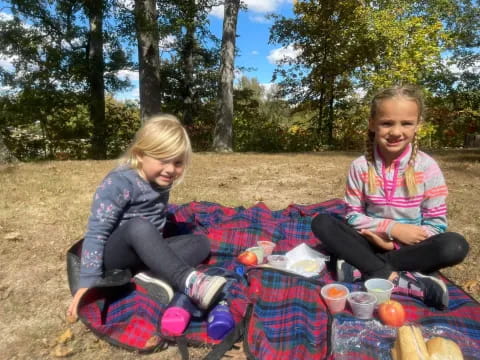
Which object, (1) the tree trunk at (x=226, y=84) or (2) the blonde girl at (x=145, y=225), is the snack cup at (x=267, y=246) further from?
(1) the tree trunk at (x=226, y=84)

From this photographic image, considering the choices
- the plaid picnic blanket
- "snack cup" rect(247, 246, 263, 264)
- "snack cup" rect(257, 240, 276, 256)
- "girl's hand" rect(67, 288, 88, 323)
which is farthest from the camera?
"snack cup" rect(257, 240, 276, 256)

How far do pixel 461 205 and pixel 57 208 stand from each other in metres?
4.58

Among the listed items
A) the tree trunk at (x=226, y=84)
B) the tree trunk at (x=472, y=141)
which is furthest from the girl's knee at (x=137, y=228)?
the tree trunk at (x=472, y=141)

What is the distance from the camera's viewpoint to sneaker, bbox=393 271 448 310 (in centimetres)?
218

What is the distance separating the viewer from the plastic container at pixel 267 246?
9.77ft

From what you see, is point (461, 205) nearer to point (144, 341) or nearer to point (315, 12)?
point (144, 341)

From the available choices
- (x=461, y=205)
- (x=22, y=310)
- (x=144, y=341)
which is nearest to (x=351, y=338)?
(x=144, y=341)

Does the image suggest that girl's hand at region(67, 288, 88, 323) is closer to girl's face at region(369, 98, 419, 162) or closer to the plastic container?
the plastic container

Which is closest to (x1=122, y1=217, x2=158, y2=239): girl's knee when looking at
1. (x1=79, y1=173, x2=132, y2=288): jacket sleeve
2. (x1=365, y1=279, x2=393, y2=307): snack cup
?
(x1=79, y1=173, x2=132, y2=288): jacket sleeve

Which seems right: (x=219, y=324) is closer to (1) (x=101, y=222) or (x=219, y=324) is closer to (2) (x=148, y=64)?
(1) (x=101, y=222)

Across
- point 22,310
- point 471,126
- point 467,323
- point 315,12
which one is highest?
point 315,12

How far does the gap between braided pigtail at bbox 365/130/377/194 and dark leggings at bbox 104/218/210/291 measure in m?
1.30

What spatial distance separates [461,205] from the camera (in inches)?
174

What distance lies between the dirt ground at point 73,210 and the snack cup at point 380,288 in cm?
76
